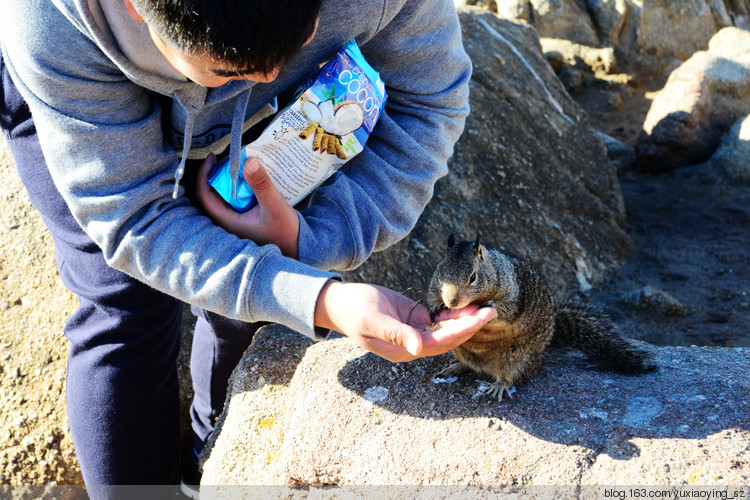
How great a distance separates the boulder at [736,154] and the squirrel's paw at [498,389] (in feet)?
12.6

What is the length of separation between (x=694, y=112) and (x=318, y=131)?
4.42 m

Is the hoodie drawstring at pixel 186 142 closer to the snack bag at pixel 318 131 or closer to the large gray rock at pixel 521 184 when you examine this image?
the snack bag at pixel 318 131

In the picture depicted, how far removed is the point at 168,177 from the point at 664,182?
4.53 meters

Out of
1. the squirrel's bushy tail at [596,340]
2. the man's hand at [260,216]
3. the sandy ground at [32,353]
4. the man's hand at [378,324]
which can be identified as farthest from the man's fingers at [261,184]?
the sandy ground at [32,353]

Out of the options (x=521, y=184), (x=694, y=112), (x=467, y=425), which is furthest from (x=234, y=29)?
(x=694, y=112)

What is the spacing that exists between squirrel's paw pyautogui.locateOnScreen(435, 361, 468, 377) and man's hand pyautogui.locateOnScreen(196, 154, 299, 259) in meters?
0.61

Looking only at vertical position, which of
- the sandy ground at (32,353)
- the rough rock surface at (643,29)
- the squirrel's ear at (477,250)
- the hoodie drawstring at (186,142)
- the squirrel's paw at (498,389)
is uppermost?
the hoodie drawstring at (186,142)

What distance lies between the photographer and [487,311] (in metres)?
1.66

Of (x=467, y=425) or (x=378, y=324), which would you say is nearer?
(x=378, y=324)

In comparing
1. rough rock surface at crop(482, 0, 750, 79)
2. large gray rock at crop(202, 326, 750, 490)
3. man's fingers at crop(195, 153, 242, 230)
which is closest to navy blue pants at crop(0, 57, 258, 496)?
man's fingers at crop(195, 153, 242, 230)

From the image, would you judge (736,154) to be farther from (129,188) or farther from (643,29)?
(129,188)

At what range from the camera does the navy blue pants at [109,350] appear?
176cm

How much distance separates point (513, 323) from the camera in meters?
2.07

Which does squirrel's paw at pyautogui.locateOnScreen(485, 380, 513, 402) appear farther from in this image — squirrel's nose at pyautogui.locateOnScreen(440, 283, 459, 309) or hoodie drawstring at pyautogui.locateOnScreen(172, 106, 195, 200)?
hoodie drawstring at pyautogui.locateOnScreen(172, 106, 195, 200)
